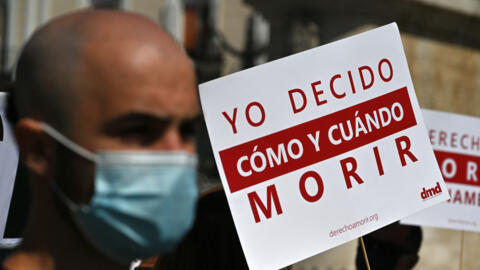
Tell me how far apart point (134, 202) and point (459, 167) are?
2.82 metres

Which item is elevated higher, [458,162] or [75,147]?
[75,147]

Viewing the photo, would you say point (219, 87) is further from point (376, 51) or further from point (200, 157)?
point (200, 157)

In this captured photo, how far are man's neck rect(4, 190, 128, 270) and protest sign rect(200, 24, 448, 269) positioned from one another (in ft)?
2.45

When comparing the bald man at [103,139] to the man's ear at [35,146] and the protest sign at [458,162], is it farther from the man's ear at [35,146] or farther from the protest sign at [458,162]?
the protest sign at [458,162]

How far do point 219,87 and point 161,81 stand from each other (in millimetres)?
786

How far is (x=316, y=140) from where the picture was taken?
270cm

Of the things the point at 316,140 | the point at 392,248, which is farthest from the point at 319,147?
the point at 392,248

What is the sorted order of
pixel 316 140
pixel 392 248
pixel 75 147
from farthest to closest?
1. pixel 392 248
2. pixel 316 140
3. pixel 75 147

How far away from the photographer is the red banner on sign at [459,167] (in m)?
A: 4.28

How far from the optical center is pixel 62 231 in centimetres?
179

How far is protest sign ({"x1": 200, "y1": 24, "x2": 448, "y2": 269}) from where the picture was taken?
2.53 meters

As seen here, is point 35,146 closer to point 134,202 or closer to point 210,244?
point 134,202

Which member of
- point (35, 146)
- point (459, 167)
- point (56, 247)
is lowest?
point (459, 167)

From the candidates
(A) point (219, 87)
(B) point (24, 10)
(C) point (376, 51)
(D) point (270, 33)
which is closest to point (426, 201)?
(C) point (376, 51)
